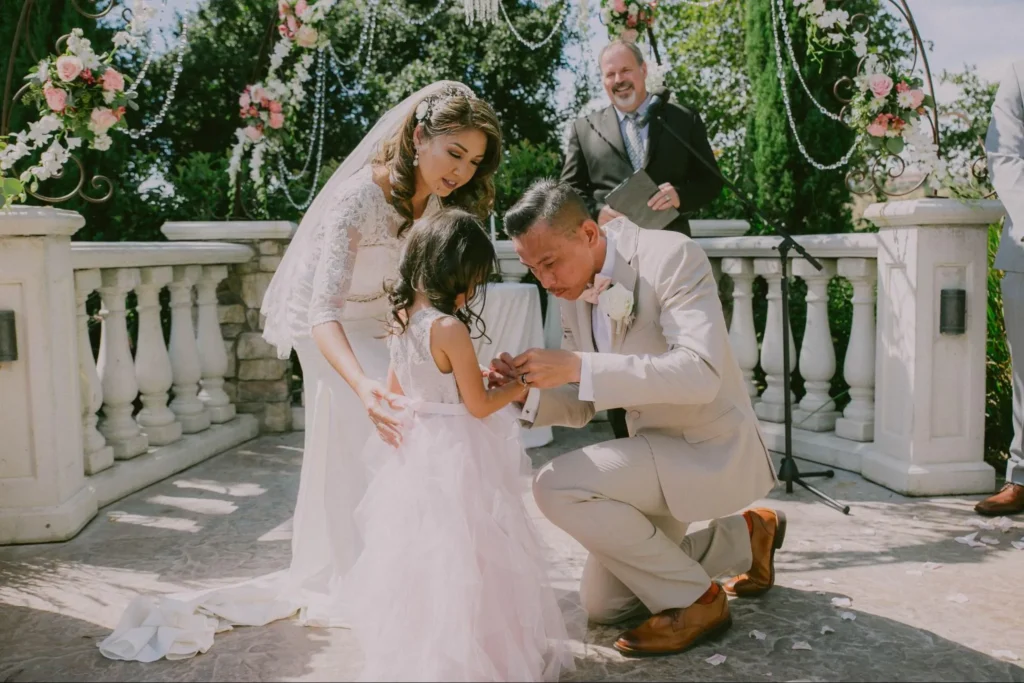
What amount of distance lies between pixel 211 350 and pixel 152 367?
669 millimetres

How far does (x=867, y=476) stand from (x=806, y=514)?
0.71 metres

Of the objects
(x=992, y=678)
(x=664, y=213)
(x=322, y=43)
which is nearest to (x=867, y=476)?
(x=664, y=213)

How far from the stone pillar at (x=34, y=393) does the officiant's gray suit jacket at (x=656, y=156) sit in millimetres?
2563

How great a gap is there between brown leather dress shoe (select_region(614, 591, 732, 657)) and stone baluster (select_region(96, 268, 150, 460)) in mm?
3045

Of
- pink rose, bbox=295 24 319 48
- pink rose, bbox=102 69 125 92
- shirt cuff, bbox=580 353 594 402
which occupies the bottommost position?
shirt cuff, bbox=580 353 594 402

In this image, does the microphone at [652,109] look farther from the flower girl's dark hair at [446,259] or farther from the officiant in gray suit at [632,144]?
the flower girl's dark hair at [446,259]

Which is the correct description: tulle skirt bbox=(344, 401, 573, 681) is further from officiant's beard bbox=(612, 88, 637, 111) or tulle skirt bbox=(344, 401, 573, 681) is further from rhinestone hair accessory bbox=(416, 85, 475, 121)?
officiant's beard bbox=(612, 88, 637, 111)

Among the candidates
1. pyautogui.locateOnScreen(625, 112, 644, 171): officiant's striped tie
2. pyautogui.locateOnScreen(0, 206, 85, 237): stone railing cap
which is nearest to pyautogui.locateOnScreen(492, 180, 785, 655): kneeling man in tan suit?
pyautogui.locateOnScreen(625, 112, 644, 171): officiant's striped tie

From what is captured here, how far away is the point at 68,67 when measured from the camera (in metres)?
4.40

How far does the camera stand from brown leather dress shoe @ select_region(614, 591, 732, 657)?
9.61 ft

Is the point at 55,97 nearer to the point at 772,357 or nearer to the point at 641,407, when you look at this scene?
the point at 641,407

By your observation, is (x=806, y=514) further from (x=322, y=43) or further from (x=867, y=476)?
(x=322, y=43)

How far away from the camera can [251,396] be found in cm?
622

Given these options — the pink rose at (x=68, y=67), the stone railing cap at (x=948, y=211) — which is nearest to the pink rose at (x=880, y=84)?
Result: the stone railing cap at (x=948, y=211)
